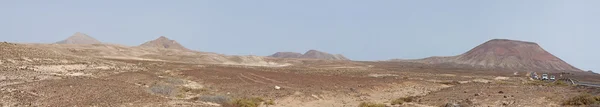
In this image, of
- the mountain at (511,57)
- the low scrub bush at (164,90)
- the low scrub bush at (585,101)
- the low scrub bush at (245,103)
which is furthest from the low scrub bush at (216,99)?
the mountain at (511,57)

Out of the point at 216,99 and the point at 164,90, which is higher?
the point at 164,90

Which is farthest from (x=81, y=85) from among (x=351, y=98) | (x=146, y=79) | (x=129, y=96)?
(x=351, y=98)

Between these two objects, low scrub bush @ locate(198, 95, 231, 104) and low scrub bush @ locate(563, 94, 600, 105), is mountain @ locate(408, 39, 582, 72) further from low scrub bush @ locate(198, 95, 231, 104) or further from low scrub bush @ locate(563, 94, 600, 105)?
low scrub bush @ locate(198, 95, 231, 104)

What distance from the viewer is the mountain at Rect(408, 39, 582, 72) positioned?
537 feet

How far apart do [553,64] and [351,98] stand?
176m

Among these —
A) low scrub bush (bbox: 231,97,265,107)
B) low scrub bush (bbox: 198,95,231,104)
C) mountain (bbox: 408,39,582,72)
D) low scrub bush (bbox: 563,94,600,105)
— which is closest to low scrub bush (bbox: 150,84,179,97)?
low scrub bush (bbox: 198,95,231,104)

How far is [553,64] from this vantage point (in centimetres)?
17600

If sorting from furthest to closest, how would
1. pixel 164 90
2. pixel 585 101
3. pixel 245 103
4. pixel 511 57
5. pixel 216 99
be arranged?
pixel 511 57
pixel 164 90
pixel 216 99
pixel 245 103
pixel 585 101

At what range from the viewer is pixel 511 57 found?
6762 inches

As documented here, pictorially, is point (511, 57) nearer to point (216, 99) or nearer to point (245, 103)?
point (216, 99)

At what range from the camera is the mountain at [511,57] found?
16365 centimetres

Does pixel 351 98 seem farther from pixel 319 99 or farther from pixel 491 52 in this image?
pixel 491 52

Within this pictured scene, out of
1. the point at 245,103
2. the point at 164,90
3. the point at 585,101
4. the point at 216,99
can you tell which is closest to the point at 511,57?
the point at 585,101

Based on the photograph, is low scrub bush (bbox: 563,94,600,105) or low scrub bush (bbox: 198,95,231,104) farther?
low scrub bush (bbox: 198,95,231,104)
